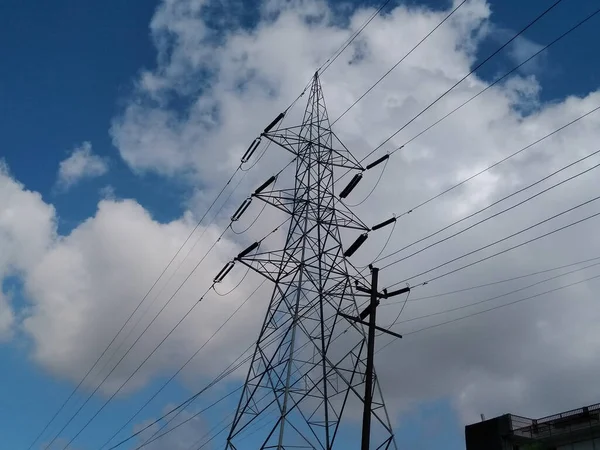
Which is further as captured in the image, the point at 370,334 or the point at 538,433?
the point at 538,433

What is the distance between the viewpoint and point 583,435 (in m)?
37.9

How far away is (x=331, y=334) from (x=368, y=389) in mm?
5107

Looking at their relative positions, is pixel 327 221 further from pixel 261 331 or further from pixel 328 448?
pixel 328 448

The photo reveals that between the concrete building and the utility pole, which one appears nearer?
the utility pole

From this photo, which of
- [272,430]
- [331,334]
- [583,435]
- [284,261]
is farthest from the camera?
[583,435]

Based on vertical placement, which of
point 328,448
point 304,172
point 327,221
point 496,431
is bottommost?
point 328,448

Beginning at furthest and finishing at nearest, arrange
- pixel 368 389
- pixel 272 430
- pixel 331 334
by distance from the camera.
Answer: pixel 331 334 < pixel 272 430 < pixel 368 389

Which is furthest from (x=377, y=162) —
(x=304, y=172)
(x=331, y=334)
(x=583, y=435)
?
(x=583, y=435)

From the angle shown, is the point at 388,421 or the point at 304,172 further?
the point at 304,172

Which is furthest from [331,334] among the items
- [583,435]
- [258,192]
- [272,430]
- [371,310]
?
[583,435]

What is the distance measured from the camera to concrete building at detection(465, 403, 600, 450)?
124 feet

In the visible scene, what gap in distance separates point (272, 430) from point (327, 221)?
1113 cm

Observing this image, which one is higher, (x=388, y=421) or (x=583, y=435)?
(x=583, y=435)

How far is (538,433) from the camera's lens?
4122 cm
